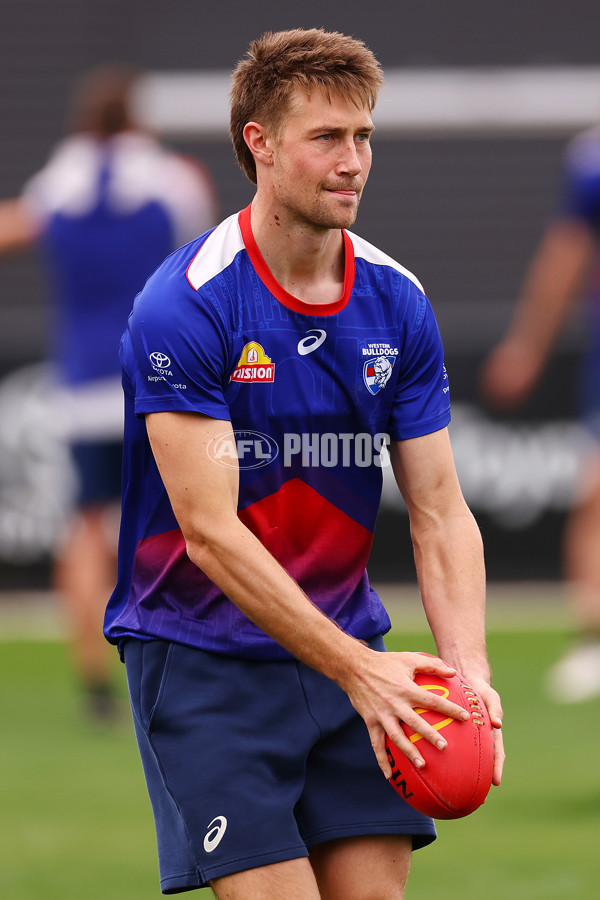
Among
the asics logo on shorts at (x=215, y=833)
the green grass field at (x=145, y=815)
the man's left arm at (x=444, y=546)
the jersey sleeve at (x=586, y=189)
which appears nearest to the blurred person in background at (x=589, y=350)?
the jersey sleeve at (x=586, y=189)

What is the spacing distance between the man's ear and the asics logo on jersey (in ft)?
1.26

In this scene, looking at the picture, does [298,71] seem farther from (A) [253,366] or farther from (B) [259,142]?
(A) [253,366]

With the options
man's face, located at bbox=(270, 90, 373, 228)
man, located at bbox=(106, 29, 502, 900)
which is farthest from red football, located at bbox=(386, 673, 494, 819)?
man's face, located at bbox=(270, 90, 373, 228)

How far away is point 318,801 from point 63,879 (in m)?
2.22

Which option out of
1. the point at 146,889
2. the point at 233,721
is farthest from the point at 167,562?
the point at 146,889

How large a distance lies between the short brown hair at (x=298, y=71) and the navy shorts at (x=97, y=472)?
4.78 m

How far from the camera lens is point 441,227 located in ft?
55.6

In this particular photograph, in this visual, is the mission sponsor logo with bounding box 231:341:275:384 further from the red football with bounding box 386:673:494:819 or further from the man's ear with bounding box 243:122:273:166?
the red football with bounding box 386:673:494:819

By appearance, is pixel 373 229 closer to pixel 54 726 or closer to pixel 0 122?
pixel 0 122

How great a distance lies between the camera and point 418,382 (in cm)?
373

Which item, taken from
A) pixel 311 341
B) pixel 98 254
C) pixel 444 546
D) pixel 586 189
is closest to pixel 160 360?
pixel 311 341

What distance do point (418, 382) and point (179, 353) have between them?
0.63m

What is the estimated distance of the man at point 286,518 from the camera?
3.39 metres

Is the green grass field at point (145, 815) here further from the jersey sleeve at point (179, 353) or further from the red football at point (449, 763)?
the jersey sleeve at point (179, 353)
